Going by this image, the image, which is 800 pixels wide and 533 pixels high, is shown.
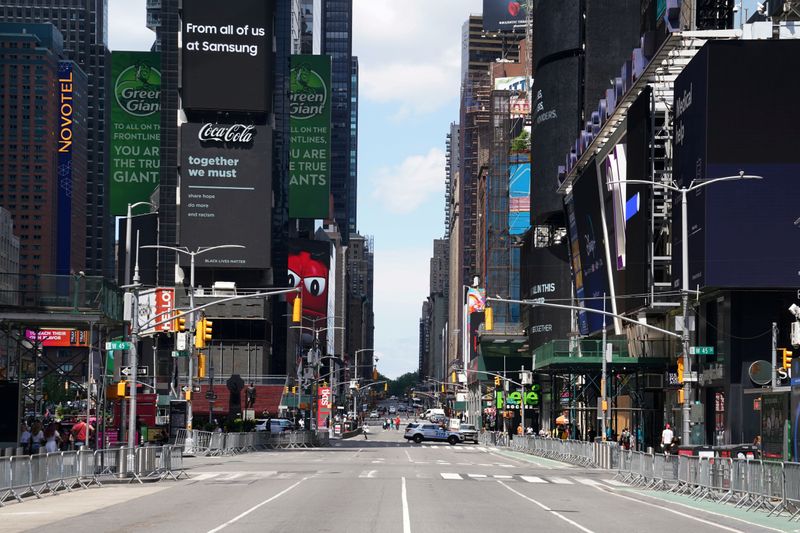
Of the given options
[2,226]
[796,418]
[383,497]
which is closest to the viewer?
[383,497]

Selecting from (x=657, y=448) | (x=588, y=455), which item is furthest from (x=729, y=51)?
(x=657, y=448)

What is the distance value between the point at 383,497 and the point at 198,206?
Answer: 354 ft

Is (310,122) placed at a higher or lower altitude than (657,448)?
higher

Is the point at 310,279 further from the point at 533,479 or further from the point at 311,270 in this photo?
the point at 533,479

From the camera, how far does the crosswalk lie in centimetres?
4294

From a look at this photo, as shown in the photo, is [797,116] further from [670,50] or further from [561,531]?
[561,531]

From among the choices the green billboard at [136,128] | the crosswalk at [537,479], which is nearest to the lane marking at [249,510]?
the crosswalk at [537,479]

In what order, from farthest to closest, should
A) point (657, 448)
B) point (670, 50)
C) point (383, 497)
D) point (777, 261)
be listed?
point (657, 448), point (670, 50), point (777, 261), point (383, 497)

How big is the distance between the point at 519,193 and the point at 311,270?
47.4 metres

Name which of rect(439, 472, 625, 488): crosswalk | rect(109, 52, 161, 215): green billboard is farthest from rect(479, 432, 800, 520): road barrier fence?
rect(109, 52, 161, 215): green billboard

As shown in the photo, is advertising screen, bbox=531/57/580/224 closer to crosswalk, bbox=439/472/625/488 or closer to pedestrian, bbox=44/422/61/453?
crosswalk, bbox=439/472/625/488

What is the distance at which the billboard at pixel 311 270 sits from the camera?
193250mm

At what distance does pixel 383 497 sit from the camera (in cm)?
3225

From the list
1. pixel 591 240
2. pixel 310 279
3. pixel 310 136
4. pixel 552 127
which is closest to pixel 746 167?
pixel 591 240
